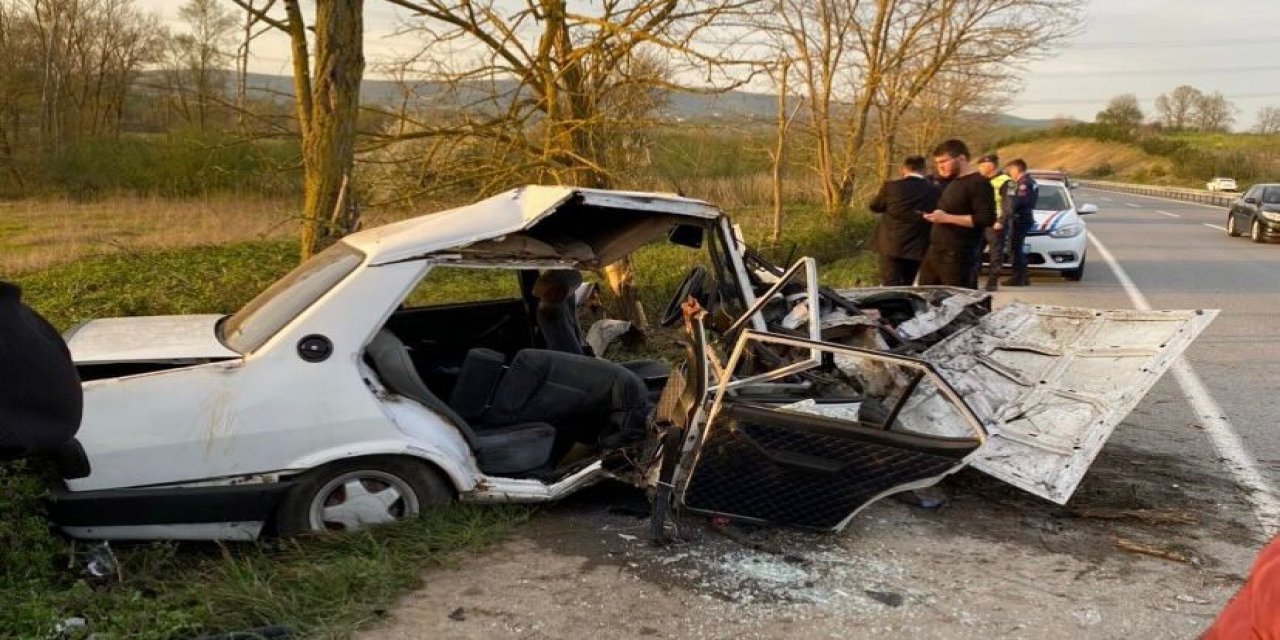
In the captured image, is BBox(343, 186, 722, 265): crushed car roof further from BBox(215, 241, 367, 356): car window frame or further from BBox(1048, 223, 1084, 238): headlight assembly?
BBox(1048, 223, 1084, 238): headlight assembly

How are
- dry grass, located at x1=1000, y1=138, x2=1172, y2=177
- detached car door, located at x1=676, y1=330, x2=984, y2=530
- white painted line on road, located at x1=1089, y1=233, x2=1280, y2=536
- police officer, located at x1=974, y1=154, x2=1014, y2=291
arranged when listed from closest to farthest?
detached car door, located at x1=676, y1=330, x2=984, y2=530, white painted line on road, located at x1=1089, y1=233, x2=1280, y2=536, police officer, located at x1=974, y1=154, x2=1014, y2=291, dry grass, located at x1=1000, y1=138, x2=1172, y2=177

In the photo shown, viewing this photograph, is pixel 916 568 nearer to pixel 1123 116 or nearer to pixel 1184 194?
pixel 1184 194

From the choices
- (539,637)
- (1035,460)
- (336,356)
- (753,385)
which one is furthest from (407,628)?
(1035,460)

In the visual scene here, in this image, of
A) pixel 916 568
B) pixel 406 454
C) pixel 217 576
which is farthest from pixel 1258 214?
pixel 217 576

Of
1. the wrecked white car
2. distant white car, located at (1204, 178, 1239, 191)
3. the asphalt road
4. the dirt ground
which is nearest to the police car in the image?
the asphalt road

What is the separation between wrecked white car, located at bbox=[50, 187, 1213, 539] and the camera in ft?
12.3

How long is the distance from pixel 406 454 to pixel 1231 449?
15.9ft

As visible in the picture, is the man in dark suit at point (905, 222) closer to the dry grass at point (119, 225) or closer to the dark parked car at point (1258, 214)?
the dry grass at point (119, 225)

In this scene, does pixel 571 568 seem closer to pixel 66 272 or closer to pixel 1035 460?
pixel 1035 460

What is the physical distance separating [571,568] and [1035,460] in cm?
214

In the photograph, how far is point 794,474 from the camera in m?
3.95

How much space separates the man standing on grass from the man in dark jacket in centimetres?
671

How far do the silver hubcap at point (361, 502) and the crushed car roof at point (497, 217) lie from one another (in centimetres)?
93

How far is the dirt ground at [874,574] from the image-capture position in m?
3.44
